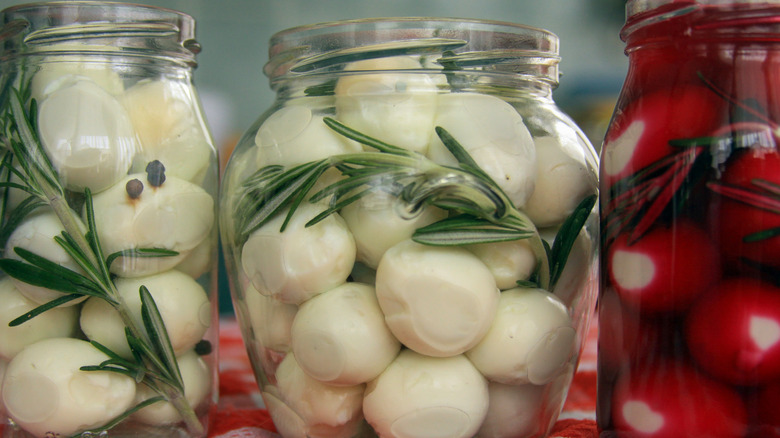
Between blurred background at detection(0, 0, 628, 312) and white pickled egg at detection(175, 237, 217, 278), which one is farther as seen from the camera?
blurred background at detection(0, 0, 628, 312)

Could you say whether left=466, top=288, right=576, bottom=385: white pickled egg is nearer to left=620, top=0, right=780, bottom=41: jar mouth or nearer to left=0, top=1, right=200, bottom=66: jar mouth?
left=620, top=0, right=780, bottom=41: jar mouth

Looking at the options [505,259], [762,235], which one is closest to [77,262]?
[505,259]

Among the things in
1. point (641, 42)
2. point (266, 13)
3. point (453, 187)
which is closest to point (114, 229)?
point (453, 187)

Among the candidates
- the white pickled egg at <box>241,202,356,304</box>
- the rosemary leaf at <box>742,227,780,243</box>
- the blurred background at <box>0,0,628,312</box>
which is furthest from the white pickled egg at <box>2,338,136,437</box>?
the blurred background at <box>0,0,628,312</box>

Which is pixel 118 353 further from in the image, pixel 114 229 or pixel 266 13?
pixel 266 13

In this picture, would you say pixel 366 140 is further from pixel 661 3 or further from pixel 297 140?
pixel 661 3
